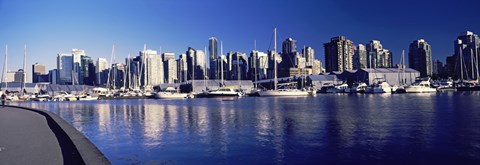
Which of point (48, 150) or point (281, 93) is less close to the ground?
point (281, 93)

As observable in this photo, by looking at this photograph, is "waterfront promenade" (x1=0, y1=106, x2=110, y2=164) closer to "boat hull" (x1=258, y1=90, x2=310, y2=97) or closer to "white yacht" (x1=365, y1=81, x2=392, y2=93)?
"boat hull" (x1=258, y1=90, x2=310, y2=97)

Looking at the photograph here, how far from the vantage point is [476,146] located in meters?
14.2

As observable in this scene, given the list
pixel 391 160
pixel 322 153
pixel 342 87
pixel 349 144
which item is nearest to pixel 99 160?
pixel 322 153

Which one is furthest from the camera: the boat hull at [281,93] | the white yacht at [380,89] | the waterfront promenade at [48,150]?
the white yacht at [380,89]

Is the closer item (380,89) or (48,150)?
(48,150)

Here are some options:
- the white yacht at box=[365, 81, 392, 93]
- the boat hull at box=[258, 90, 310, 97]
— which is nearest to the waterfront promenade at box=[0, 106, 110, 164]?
the boat hull at box=[258, 90, 310, 97]

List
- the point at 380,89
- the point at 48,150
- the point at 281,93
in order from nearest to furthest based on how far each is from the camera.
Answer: the point at 48,150 < the point at 281,93 < the point at 380,89

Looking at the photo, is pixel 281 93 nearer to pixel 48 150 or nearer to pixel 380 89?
pixel 380 89

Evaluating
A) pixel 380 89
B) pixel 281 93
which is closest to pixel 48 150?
pixel 281 93

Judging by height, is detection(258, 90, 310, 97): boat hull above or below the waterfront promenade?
above

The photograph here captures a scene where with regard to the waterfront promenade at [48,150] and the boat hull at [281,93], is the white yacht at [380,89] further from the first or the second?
the waterfront promenade at [48,150]

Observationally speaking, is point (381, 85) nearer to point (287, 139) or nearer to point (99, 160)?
point (287, 139)

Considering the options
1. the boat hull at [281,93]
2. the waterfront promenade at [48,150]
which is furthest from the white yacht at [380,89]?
the waterfront promenade at [48,150]

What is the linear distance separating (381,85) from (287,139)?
5351 inches
